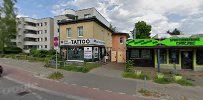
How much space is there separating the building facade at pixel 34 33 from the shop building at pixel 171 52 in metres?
44.0

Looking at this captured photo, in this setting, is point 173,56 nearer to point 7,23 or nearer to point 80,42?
point 80,42

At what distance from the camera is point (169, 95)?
11.3 m

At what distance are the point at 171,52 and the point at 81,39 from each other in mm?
11318

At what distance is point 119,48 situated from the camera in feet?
110

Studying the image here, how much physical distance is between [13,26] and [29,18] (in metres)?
19.0

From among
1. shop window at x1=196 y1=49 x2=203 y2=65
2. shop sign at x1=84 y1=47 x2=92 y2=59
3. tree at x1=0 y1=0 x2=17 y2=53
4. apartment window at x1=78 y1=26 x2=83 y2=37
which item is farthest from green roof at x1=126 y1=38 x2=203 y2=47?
tree at x1=0 y1=0 x2=17 y2=53

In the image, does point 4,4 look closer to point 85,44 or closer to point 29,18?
point 29,18

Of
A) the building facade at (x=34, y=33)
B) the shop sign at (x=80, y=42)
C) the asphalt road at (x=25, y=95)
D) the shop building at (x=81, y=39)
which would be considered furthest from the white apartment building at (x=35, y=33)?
the asphalt road at (x=25, y=95)

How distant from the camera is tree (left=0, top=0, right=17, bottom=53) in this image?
46.8m

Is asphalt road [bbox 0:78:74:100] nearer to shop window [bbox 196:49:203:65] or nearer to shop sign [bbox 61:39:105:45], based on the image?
shop sign [bbox 61:39:105:45]

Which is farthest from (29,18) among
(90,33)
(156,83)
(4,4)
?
(156,83)

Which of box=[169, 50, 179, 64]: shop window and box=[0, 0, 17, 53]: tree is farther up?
box=[0, 0, 17, 53]: tree

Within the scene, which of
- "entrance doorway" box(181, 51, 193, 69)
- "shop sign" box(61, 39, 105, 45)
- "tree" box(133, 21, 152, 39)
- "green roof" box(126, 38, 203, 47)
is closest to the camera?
"green roof" box(126, 38, 203, 47)

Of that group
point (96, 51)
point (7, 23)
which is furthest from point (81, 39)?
point (7, 23)
